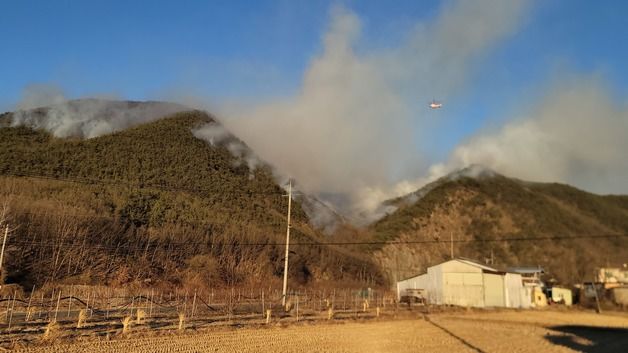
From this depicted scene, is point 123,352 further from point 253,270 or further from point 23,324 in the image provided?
point 253,270

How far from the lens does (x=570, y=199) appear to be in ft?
357

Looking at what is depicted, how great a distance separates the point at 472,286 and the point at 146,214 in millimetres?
38423

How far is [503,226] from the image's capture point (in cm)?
10500

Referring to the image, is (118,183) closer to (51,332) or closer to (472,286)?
(472,286)

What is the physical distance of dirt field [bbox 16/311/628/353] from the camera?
16.1 meters

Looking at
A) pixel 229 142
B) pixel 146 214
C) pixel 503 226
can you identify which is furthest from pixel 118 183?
pixel 503 226

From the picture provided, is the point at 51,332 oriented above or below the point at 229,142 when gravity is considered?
below

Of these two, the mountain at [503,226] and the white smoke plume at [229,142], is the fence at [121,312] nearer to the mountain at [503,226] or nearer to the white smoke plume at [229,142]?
the white smoke plume at [229,142]

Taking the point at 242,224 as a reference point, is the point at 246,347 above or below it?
below

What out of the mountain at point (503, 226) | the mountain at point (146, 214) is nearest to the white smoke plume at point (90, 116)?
the mountain at point (146, 214)

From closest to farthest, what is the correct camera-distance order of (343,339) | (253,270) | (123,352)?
(123,352) < (343,339) < (253,270)

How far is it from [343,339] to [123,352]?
10083mm

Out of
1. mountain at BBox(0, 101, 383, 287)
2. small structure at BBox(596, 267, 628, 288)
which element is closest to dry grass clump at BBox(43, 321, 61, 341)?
mountain at BBox(0, 101, 383, 287)

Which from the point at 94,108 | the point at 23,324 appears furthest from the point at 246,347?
the point at 94,108
